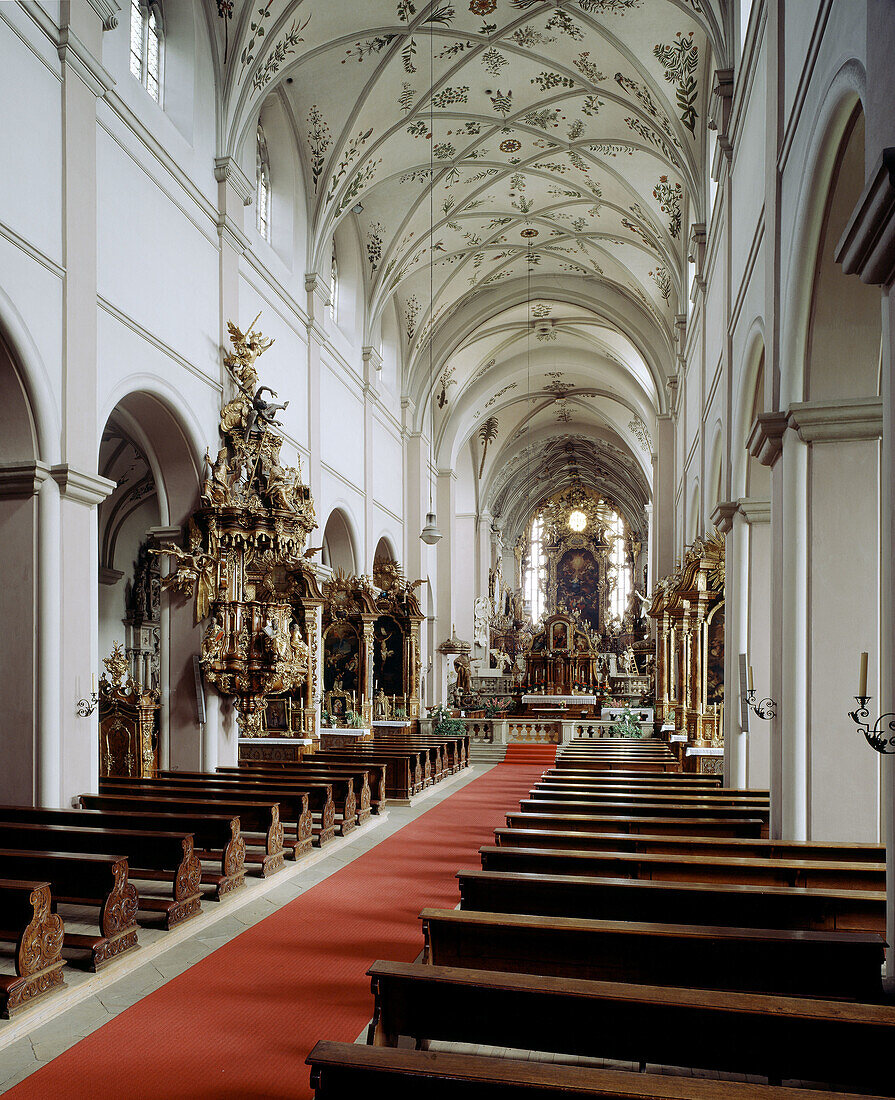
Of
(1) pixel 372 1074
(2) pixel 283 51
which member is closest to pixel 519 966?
(1) pixel 372 1074

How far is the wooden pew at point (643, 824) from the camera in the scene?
6523mm

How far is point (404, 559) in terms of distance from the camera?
873 inches

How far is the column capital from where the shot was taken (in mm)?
9617

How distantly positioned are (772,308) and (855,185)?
1.34 metres

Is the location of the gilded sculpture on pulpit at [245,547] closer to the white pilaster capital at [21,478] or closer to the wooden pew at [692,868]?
the white pilaster capital at [21,478]

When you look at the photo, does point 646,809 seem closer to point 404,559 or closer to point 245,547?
point 245,547

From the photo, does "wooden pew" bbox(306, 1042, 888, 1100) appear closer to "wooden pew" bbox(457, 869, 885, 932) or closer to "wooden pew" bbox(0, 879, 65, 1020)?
"wooden pew" bbox(457, 869, 885, 932)

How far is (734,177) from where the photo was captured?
10070 millimetres

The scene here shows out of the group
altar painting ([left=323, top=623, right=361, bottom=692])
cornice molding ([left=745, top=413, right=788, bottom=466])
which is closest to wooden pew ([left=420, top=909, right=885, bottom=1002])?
cornice molding ([left=745, top=413, right=788, bottom=466])

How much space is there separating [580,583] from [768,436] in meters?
36.7

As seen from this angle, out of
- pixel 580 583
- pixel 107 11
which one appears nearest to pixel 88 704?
pixel 107 11

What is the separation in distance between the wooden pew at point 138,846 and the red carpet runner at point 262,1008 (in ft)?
1.76

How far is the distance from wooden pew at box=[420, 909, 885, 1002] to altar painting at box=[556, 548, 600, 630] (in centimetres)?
3919

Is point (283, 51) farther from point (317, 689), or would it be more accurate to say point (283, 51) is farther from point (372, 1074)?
point (372, 1074)
